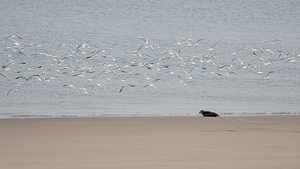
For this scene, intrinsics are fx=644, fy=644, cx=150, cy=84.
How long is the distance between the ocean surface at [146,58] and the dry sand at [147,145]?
6238mm

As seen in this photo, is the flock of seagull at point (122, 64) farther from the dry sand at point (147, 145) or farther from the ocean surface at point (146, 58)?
the dry sand at point (147, 145)

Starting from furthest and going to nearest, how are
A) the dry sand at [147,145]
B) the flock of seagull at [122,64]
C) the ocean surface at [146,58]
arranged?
the flock of seagull at [122,64] → the ocean surface at [146,58] → the dry sand at [147,145]

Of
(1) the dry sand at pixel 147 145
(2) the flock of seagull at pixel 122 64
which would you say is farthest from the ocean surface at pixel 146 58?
(1) the dry sand at pixel 147 145

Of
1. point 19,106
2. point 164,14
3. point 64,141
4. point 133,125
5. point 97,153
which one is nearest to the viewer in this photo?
point 97,153

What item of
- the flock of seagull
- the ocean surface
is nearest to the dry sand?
the ocean surface

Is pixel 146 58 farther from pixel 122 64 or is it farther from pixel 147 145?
pixel 147 145

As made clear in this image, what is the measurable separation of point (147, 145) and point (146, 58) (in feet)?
133

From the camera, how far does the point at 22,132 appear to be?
→ 53.7 feet

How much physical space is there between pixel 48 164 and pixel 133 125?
933cm

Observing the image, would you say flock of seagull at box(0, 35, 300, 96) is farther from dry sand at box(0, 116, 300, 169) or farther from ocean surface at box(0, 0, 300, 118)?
dry sand at box(0, 116, 300, 169)

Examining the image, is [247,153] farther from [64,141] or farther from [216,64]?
[216,64]

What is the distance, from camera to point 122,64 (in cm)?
5075

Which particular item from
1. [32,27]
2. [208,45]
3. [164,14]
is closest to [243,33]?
[208,45]

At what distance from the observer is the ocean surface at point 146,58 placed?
→ 103 feet
